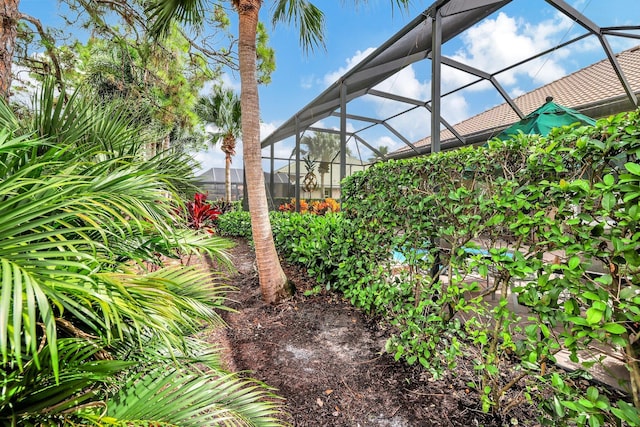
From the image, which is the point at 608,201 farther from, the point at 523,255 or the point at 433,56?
the point at 433,56

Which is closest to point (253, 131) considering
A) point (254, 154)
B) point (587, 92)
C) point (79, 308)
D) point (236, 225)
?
point (254, 154)

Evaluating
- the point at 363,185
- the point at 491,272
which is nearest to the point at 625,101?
the point at 363,185

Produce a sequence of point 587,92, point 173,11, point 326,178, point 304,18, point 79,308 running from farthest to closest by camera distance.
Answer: point 326,178
point 587,92
point 304,18
point 173,11
point 79,308

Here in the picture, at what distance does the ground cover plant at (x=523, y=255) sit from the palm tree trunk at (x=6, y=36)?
327cm

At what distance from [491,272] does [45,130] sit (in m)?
2.67

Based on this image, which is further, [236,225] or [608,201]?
[236,225]

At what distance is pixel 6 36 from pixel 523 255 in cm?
407

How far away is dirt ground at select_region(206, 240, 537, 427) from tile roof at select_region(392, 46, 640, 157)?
5.51 m

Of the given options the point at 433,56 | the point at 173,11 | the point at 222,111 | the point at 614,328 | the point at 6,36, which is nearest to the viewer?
the point at 614,328

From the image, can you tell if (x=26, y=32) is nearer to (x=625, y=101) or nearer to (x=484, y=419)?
(x=484, y=419)

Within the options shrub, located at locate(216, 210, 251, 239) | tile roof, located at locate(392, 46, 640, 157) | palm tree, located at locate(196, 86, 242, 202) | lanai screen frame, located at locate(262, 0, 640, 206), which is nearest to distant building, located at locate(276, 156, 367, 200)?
shrub, located at locate(216, 210, 251, 239)

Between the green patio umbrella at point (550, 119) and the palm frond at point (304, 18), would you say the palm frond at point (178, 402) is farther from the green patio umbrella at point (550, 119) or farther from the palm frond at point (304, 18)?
the palm frond at point (304, 18)

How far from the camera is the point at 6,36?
88.7 inches

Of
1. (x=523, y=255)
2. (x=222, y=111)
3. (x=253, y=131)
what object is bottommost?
(x=523, y=255)
